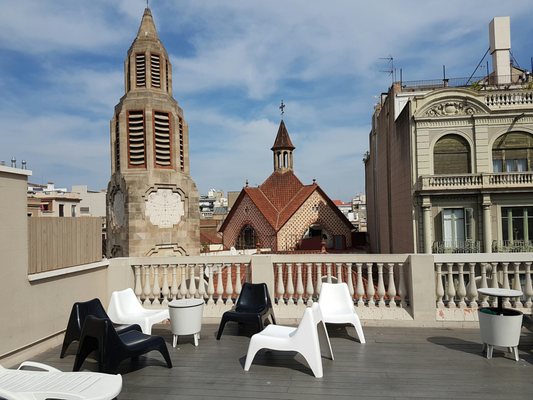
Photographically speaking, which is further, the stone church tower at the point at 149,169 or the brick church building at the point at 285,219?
the brick church building at the point at 285,219

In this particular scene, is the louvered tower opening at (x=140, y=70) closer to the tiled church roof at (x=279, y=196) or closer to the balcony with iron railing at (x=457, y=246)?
the balcony with iron railing at (x=457, y=246)

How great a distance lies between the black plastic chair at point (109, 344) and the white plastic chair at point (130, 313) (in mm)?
946

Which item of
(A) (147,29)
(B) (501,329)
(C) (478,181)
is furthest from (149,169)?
(C) (478,181)

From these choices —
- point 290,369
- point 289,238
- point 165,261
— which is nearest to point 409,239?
point 289,238

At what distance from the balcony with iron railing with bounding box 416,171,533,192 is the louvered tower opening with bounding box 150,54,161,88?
11621 millimetres

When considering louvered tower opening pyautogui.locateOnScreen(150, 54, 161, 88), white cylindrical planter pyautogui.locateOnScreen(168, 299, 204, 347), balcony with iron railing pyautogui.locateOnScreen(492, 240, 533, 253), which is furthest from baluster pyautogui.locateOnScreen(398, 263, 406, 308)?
balcony with iron railing pyautogui.locateOnScreen(492, 240, 533, 253)

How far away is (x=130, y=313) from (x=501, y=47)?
2409 cm

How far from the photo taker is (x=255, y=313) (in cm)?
570

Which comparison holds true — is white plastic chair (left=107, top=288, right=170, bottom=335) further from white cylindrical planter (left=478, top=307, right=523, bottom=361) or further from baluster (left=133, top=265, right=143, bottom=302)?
white cylindrical planter (left=478, top=307, right=523, bottom=361)

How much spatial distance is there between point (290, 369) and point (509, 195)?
52.7 feet

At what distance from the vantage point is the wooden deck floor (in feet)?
12.8

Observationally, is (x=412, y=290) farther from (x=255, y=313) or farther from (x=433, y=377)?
(x=255, y=313)

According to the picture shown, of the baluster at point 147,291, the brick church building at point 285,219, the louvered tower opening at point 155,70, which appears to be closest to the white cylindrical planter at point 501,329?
the baluster at point 147,291

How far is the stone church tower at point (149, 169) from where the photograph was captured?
13.0 meters
